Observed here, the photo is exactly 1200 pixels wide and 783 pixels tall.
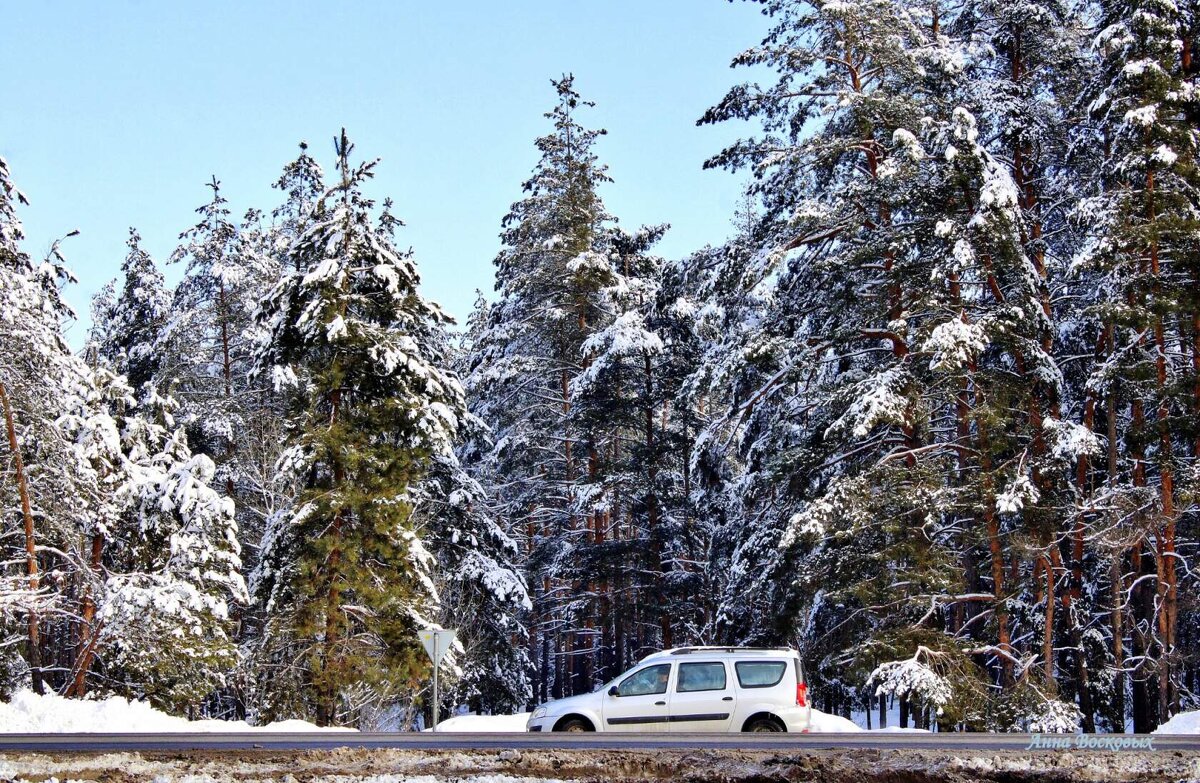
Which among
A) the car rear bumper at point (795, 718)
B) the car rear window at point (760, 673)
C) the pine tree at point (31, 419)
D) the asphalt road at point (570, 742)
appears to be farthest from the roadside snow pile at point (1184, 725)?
the pine tree at point (31, 419)

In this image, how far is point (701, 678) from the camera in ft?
52.8

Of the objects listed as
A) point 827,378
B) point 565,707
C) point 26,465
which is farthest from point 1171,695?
point 26,465

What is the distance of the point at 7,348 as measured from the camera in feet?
70.4

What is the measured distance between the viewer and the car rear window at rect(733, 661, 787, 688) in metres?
15.9

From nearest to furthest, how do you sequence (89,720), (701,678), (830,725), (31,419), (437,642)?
(701,678)
(437,642)
(89,720)
(830,725)
(31,419)

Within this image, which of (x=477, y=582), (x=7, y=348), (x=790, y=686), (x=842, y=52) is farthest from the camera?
(x=477, y=582)

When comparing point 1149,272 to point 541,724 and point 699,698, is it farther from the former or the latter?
point 541,724

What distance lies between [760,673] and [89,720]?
432 inches

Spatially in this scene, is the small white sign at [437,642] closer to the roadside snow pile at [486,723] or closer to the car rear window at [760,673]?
the roadside snow pile at [486,723]

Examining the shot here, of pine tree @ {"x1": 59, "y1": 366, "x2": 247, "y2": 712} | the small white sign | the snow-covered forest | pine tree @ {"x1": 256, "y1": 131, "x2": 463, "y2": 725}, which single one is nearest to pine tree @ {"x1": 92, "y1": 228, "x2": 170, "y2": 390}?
the snow-covered forest

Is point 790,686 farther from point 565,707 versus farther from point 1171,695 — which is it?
point 1171,695

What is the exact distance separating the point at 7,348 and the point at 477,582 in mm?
12531

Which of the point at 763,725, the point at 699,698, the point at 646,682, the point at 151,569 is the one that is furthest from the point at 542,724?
the point at 151,569

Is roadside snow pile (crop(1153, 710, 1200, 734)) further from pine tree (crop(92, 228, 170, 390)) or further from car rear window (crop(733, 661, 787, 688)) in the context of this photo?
pine tree (crop(92, 228, 170, 390))
